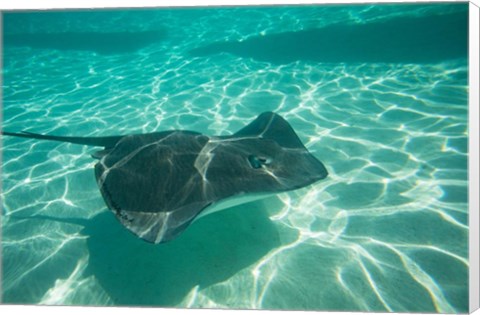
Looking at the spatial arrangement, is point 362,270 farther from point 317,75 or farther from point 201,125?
point 317,75

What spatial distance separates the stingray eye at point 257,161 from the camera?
3.87 meters

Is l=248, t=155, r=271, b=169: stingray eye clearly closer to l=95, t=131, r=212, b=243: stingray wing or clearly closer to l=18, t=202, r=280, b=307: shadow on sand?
l=95, t=131, r=212, b=243: stingray wing

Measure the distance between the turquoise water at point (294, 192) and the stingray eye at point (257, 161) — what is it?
4.26 ft

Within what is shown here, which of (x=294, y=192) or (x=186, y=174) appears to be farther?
(x=294, y=192)

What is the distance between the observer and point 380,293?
12.1 feet

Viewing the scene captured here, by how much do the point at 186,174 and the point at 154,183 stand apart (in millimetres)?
437

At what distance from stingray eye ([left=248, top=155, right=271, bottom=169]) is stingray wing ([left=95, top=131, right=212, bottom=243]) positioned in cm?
75

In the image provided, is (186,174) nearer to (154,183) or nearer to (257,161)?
(154,183)

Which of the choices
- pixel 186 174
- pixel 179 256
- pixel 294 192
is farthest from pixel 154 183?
pixel 294 192

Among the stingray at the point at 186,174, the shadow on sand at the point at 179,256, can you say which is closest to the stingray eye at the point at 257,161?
the stingray at the point at 186,174

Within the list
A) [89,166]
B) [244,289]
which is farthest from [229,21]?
[244,289]

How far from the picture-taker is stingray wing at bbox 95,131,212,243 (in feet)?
10.6

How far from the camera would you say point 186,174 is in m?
3.81

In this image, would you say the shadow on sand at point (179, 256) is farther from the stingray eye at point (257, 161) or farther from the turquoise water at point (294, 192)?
the stingray eye at point (257, 161)
